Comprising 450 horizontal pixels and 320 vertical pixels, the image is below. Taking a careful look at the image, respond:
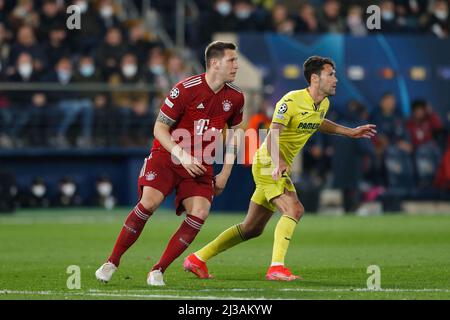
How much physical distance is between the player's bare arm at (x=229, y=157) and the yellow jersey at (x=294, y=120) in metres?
0.62

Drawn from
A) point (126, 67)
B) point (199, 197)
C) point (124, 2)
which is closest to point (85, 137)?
point (126, 67)

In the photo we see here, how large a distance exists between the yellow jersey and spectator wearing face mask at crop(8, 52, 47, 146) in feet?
42.8

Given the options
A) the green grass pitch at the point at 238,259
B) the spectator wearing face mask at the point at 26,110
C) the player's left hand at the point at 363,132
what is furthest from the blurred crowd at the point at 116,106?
the player's left hand at the point at 363,132

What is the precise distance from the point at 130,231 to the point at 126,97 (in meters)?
15.1

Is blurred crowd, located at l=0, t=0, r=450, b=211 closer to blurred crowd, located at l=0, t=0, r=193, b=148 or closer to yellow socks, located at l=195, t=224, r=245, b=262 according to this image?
blurred crowd, located at l=0, t=0, r=193, b=148

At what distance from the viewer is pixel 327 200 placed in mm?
26016

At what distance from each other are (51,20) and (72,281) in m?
15.4

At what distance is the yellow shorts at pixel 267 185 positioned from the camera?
481 inches

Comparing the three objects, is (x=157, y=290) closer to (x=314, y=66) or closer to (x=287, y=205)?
(x=287, y=205)

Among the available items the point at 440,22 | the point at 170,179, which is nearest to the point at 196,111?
the point at 170,179

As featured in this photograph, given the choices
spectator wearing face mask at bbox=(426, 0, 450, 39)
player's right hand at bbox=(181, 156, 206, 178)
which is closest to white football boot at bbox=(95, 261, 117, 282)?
player's right hand at bbox=(181, 156, 206, 178)

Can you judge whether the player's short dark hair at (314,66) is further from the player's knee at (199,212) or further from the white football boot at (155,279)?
the white football boot at (155,279)

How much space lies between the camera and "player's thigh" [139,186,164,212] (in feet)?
36.9
